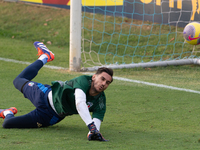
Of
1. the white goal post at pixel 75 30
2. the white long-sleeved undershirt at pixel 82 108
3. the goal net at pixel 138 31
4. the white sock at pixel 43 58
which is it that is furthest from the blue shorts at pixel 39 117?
the goal net at pixel 138 31

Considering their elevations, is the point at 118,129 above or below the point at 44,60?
below

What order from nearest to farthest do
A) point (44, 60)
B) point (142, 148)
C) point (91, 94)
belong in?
point (142, 148) → point (91, 94) → point (44, 60)

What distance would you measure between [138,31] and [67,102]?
609 cm

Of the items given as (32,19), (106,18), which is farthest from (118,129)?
(32,19)

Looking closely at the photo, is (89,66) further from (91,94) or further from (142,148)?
(142,148)

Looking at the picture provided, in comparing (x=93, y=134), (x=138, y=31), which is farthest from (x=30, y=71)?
(x=138, y=31)

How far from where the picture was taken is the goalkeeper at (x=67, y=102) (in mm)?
2941

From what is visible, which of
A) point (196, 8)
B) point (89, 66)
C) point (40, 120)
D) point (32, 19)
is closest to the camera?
point (40, 120)

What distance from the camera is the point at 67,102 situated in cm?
319

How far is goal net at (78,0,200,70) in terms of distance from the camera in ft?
26.1

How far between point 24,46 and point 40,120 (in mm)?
5791

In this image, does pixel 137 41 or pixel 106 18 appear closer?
pixel 137 41

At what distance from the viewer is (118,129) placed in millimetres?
3404

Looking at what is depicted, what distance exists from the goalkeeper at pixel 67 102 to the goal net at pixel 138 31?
154 inches
